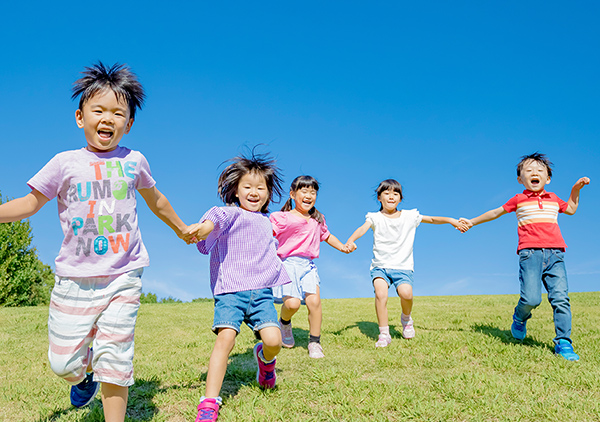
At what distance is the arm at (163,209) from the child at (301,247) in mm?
2914

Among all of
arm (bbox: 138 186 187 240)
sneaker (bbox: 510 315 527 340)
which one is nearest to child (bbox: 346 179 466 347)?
sneaker (bbox: 510 315 527 340)

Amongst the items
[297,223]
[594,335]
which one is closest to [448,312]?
[594,335]

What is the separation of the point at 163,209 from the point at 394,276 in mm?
4578

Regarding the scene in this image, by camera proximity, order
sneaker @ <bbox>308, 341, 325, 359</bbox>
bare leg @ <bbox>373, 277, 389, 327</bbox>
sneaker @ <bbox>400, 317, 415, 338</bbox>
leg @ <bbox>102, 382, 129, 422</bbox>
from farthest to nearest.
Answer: sneaker @ <bbox>400, 317, 415, 338</bbox> < bare leg @ <bbox>373, 277, 389, 327</bbox> < sneaker @ <bbox>308, 341, 325, 359</bbox> < leg @ <bbox>102, 382, 129, 422</bbox>

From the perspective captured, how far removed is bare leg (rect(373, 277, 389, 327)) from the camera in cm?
746

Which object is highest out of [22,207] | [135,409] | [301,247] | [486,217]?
[486,217]

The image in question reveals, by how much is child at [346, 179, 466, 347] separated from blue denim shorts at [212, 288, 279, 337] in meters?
3.14

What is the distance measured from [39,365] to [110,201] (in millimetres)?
4128

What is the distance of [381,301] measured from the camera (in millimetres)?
7480

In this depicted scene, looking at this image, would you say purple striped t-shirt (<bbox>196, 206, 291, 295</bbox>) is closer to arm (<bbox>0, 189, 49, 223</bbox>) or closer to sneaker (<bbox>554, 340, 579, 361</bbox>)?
arm (<bbox>0, 189, 49, 223</bbox>)

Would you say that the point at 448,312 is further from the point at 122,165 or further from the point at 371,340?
the point at 122,165

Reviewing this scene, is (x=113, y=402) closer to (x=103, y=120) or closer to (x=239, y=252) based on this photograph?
(x=239, y=252)

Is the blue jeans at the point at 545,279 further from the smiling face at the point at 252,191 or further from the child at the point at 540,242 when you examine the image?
the smiling face at the point at 252,191

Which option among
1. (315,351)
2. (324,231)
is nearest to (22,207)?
(315,351)
